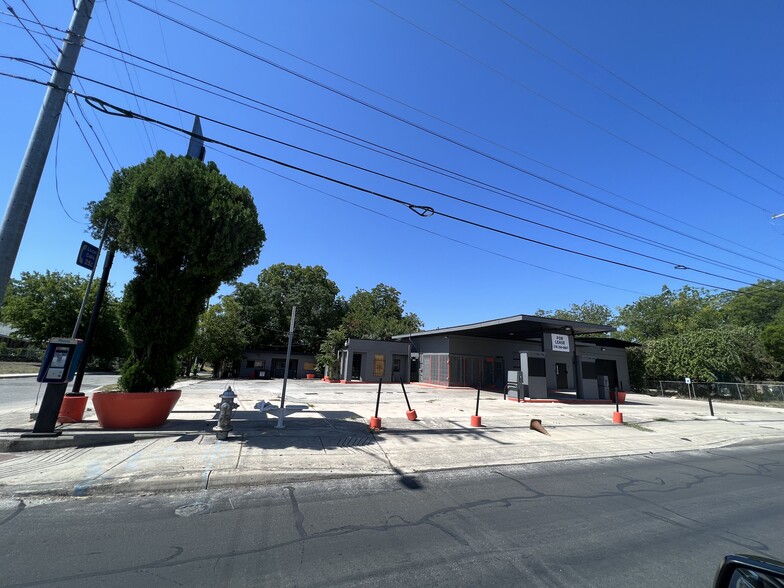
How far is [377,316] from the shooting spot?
46594 millimetres

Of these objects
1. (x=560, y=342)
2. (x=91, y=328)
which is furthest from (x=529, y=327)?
(x=91, y=328)

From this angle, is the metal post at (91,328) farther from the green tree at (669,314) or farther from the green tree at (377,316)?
the green tree at (669,314)

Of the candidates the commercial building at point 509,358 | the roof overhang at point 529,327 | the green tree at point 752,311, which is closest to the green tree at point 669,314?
the green tree at point 752,311

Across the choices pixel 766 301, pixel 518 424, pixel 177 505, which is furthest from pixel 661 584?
pixel 766 301

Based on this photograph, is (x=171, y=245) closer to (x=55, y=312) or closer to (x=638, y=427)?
(x=638, y=427)

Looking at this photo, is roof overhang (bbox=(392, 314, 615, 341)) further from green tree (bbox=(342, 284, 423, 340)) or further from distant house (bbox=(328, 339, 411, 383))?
green tree (bbox=(342, 284, 423, 340))

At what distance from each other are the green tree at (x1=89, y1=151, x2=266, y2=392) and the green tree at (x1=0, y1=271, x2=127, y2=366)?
32.6 meters

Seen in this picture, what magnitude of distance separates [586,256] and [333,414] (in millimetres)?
10393

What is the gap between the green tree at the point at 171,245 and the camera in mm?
8266

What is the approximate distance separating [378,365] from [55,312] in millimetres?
32872

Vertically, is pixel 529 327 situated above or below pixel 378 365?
above

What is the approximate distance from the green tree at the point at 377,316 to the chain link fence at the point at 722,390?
24.0 m

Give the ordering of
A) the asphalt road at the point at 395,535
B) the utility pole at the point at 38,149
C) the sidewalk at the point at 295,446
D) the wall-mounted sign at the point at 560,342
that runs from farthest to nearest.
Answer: the wall-mounted sign at the point at 560,342
the utility pole at the point at 38,149
the sidewalk at the point at 295,446
the asphalt road at the point at 395,535

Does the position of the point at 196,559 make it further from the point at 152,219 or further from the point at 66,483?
the point at 152,219
